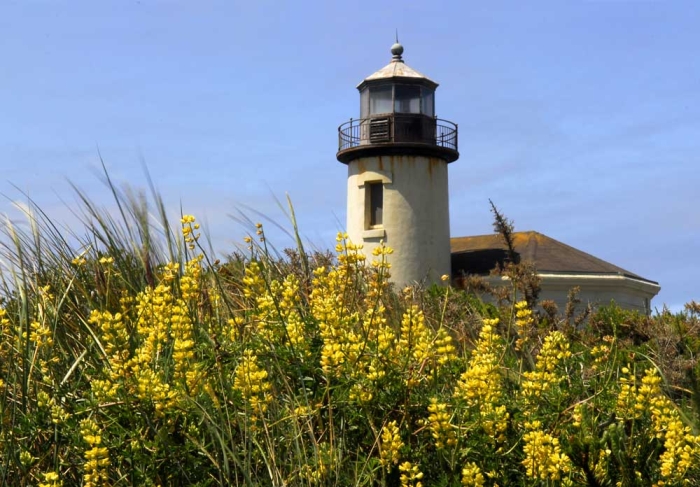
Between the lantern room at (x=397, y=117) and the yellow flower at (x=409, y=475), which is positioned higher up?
the lantern room at (x=397, y=117)

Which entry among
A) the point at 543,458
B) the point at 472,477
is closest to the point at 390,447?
the point at 472,477

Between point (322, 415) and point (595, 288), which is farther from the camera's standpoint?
point (595, 288)

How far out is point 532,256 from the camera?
3200cm

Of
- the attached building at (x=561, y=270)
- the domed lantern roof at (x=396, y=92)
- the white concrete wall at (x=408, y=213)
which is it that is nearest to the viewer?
the white concrete wall at (x=408, y=213)

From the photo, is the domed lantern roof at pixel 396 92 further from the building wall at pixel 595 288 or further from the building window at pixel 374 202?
the building wall at pixel 595 288

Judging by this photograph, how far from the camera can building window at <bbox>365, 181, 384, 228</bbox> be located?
30.6 m

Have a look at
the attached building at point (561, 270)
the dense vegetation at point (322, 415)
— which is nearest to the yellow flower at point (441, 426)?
the dense vegetation at point (322, 415)

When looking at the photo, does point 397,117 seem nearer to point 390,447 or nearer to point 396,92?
point 396,92

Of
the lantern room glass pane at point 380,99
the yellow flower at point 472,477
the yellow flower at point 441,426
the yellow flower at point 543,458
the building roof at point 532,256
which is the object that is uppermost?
the lantern room glass pane at point 380,99

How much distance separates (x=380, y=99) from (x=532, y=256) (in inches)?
289

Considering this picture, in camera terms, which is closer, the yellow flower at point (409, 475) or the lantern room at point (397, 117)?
the yellow flower at point (409, 475)

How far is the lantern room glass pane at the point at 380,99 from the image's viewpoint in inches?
1189

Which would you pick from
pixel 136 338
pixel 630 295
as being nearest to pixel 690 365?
pixel 136 338

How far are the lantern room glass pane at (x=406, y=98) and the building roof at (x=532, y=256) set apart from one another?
5304 mm
